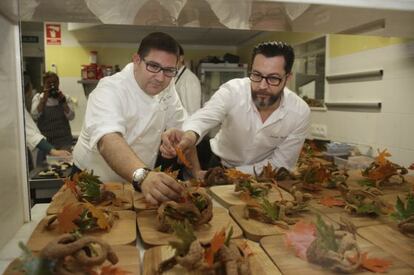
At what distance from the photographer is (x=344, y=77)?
2.43 metres

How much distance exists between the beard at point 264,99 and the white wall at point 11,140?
1.04 metres

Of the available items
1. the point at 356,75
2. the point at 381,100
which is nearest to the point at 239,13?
the point at 381,100

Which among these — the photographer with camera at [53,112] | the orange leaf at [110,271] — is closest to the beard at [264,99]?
the orange leaf at [110,271]

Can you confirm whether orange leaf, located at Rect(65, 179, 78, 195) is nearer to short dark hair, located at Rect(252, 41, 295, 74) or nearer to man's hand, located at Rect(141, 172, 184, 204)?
man's hand, located at Rect(141, 172, 184, 204)

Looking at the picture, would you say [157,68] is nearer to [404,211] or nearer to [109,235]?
[109,235]

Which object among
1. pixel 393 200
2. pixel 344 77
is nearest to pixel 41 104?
pixel 344 77

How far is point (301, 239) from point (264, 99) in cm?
106

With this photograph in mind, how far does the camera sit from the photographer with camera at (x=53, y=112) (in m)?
3.27

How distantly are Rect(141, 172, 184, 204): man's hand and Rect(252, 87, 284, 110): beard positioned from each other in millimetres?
899

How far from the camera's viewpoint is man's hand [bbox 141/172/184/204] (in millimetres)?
846

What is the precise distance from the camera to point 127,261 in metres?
0.63

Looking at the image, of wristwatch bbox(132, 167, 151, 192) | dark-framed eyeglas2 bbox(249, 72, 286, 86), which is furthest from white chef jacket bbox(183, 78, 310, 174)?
wristwatch bbox(132, 167, 151, 192)

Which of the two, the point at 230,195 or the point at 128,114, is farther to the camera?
the point at 128,114

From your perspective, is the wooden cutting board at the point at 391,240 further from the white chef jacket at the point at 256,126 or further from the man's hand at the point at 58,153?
the man's hand at the point at 58,153
